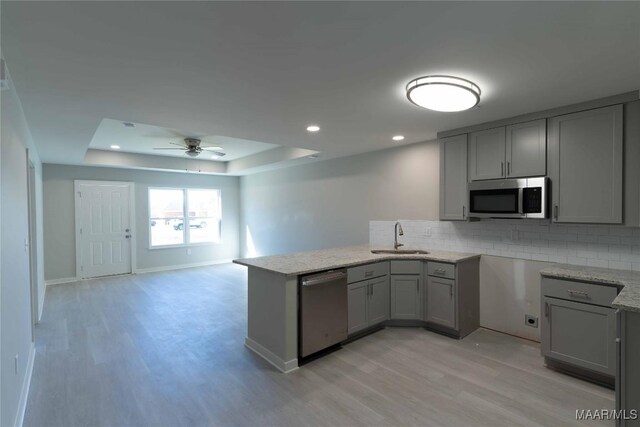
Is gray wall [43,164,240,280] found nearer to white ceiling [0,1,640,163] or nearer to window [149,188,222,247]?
window [149,188,222,247]

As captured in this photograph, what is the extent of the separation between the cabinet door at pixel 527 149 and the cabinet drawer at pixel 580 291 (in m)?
1.01

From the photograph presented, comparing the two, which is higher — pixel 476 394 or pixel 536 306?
pixel 536 306

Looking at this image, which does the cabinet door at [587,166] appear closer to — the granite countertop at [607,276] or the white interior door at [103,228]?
the granite countertop at [607,276]

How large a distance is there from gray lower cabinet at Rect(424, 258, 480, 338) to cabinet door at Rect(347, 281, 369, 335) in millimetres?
745

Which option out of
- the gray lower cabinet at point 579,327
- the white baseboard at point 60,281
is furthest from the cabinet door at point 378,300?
the white baseboard at point 60,281

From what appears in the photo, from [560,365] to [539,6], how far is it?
2808 mm

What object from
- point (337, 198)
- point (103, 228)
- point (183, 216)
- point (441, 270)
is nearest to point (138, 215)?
point (103, 228)

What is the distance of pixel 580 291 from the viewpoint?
259 cm

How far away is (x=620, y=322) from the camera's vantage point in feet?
5.97

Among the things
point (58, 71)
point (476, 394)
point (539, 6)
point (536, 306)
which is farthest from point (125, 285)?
point (539, 6)

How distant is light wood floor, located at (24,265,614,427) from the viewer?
2184mm

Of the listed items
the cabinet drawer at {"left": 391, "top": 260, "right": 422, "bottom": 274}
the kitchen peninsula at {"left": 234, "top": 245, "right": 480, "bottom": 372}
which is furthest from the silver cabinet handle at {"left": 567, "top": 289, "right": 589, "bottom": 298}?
the cabinet drawer at {"left": 391, "top": 260, "right": 422, "bottom": 274}

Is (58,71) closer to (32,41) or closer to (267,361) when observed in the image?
(32,41)

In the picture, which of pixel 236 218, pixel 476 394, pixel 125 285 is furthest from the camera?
pixel 236 218
